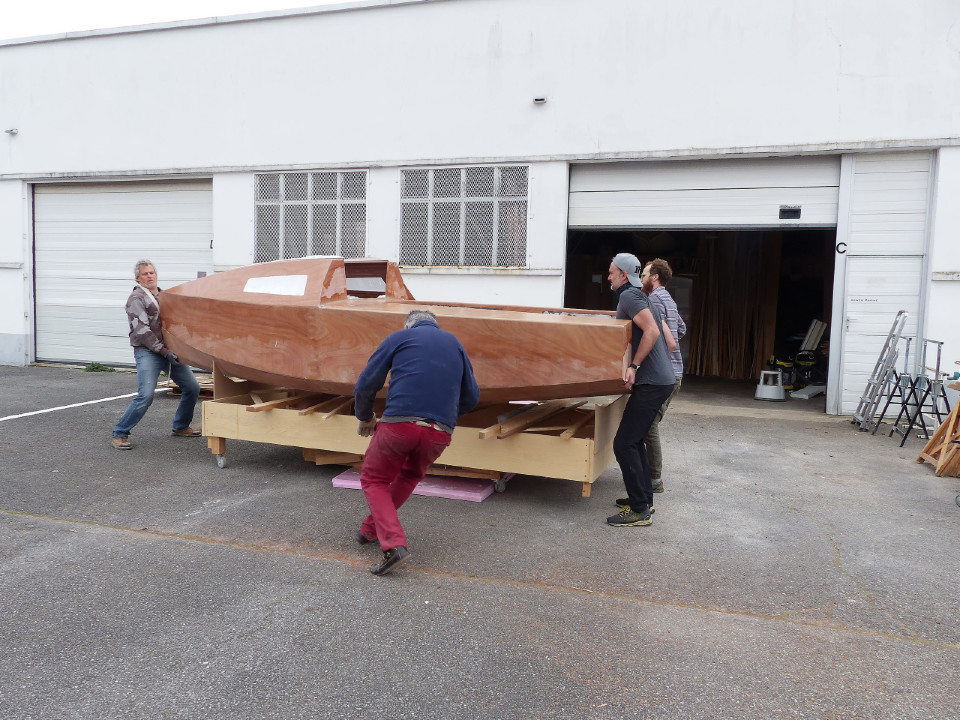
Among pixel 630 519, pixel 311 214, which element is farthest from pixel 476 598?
pixel 311 214

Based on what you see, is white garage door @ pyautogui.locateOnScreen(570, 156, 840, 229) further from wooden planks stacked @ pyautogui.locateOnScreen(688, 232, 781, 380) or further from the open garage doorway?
wooden planks stacked @ pyautogui.locateOnScreen(688, 232, 781, 380)

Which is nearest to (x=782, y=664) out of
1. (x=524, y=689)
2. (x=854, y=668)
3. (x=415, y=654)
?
(x=854, y=668)

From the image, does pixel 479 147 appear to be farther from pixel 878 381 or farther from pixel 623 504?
pixel 623 504

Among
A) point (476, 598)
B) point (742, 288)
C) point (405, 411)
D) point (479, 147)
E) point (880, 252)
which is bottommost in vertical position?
point (476, 598)

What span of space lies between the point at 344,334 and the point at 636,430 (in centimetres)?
231

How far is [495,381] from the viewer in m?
5.39

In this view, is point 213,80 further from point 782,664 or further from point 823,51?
point 782,664

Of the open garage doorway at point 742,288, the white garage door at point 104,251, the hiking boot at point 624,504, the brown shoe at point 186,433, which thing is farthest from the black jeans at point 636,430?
the open garage doorway at point 742,288

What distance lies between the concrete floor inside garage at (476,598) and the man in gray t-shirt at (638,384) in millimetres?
300

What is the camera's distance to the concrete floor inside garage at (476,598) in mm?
2959

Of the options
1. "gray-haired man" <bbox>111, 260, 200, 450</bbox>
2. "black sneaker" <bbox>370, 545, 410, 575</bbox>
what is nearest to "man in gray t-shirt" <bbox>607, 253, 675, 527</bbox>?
"black sneaker" <bbox>370, 545, 410, 575</bbox>

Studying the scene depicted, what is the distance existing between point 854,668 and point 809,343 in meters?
10.8

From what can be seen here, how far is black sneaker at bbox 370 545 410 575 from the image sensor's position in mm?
4074

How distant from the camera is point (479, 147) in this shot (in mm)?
10195
